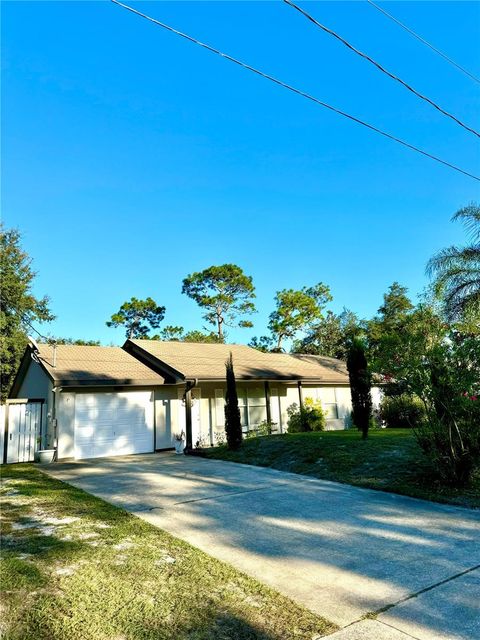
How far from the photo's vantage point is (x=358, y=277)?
23.9 metres

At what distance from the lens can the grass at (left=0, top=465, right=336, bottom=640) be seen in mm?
2959

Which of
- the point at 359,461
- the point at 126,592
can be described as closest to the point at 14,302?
the point at 359,461

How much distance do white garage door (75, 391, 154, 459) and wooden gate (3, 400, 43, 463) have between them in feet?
4.18

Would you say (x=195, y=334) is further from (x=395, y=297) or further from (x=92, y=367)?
(x=92, y=367)

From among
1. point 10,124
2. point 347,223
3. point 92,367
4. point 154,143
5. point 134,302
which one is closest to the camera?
point 10,124

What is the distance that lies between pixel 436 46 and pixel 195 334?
112 feet

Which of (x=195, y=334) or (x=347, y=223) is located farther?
(x=195, y=334)

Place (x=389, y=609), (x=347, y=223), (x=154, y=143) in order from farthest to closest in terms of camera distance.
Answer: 1. (x=347, y=223)
2. (x=154, y=143)
3. (x=389, y=609)

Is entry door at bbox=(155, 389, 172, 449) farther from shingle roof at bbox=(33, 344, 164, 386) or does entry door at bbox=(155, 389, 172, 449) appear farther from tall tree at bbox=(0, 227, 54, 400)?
tall tree at bbox=(0, 227, 54, 400)

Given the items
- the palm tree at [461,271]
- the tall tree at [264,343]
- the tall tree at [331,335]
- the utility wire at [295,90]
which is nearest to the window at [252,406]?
the palm tree at [461,271]

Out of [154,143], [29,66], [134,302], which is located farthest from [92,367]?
[134,302]

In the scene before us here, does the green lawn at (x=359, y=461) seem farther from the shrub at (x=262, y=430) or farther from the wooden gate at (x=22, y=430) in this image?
the wooden gate at (x=22, y=430)

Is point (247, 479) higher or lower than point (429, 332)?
lower

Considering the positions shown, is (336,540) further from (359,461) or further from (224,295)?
(224,295)
